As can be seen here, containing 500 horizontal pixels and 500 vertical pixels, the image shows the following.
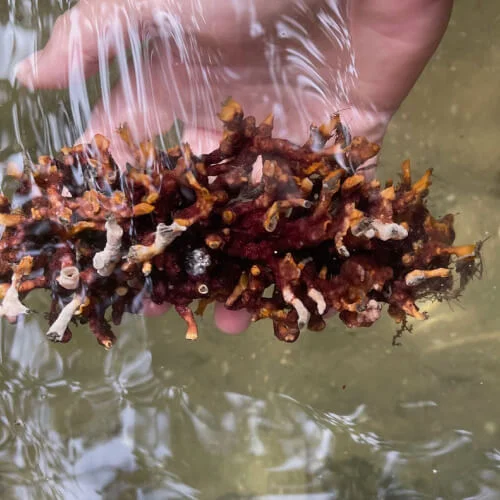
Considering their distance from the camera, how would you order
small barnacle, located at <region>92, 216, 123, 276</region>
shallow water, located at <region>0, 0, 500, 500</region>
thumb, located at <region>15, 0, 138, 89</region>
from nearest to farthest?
1. small barnacle, located at <region>92, 216, 123, 276</region>
2. thumb, located at <region>15, 0, 138, 89</region>
3. shallow water, located at <region>0, 0, 500, 500</region>

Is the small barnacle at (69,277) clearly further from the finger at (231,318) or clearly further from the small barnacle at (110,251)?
the finger at (231,318)

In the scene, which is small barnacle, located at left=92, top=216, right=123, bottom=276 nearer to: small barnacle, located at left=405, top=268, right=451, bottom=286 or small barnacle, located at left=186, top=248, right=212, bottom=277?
small barnacle, located at left=186, top=248, right=212, bottom=277

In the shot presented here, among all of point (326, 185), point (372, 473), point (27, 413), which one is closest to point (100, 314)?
point (326, 185)

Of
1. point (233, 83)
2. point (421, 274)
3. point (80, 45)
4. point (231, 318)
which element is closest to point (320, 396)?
point (231, 318)

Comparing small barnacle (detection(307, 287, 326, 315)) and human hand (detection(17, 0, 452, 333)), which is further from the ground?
human hand (detection(17, 0, 452, 333))

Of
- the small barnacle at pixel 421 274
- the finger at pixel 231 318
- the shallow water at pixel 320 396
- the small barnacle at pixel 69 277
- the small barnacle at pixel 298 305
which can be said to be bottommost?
the shallow water at pixel 320 396

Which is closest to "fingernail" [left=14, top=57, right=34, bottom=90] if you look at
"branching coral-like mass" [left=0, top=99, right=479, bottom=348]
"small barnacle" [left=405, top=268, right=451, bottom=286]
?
"branching coral-like mass" [left=0, top=99, right=479, bottom=348]

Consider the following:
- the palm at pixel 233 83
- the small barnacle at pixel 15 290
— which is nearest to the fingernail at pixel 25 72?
the palm at pixel 233 83
